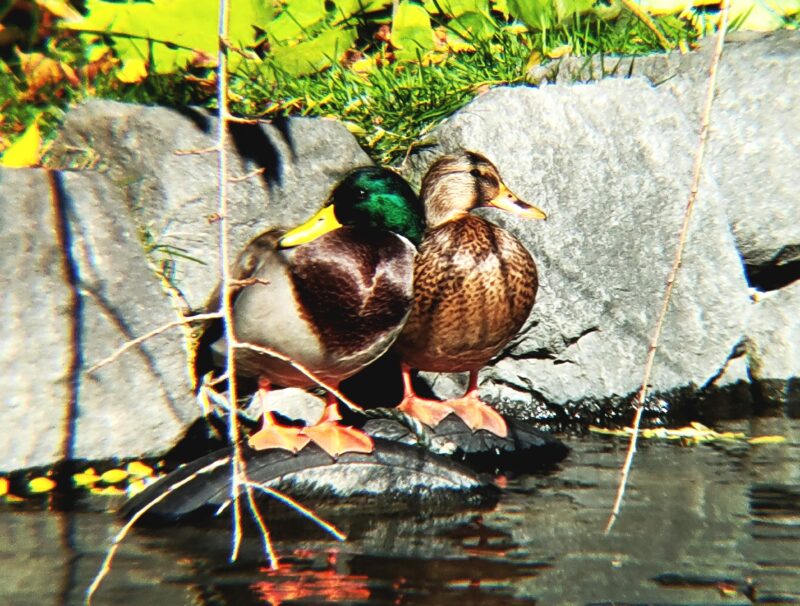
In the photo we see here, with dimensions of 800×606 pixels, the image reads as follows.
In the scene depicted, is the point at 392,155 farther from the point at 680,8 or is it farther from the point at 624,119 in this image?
the point at 680,8

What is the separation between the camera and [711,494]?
3.59 m

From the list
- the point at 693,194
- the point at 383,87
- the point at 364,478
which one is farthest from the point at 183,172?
the point at 693,194

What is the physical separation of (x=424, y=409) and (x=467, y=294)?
1.60ft

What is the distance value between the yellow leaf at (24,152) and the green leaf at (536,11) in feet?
7.27

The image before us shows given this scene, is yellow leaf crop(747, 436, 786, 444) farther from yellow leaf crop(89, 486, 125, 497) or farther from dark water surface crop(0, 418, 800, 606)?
yellow leaf crop(89, 486, 125, 497)

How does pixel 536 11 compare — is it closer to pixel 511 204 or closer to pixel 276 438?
pixel 511 204

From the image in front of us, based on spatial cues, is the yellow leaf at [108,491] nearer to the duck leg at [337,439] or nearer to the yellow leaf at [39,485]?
the yellow leaf at [39,485]

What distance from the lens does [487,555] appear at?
9.59 ft

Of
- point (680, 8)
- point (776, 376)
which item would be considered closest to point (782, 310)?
point (776, 376)

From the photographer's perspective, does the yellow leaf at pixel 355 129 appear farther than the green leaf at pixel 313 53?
No

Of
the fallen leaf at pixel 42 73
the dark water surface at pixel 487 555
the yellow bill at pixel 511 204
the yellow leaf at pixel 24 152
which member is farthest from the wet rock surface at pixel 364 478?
the fallen leaf at pixel 42 73

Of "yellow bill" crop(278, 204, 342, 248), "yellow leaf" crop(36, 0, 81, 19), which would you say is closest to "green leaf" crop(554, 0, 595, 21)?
"yellow bill" crop(278, 204, 342, 248)

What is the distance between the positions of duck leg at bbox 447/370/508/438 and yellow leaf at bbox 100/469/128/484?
3.97ft

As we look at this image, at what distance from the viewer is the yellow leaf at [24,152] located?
4.29 meters
